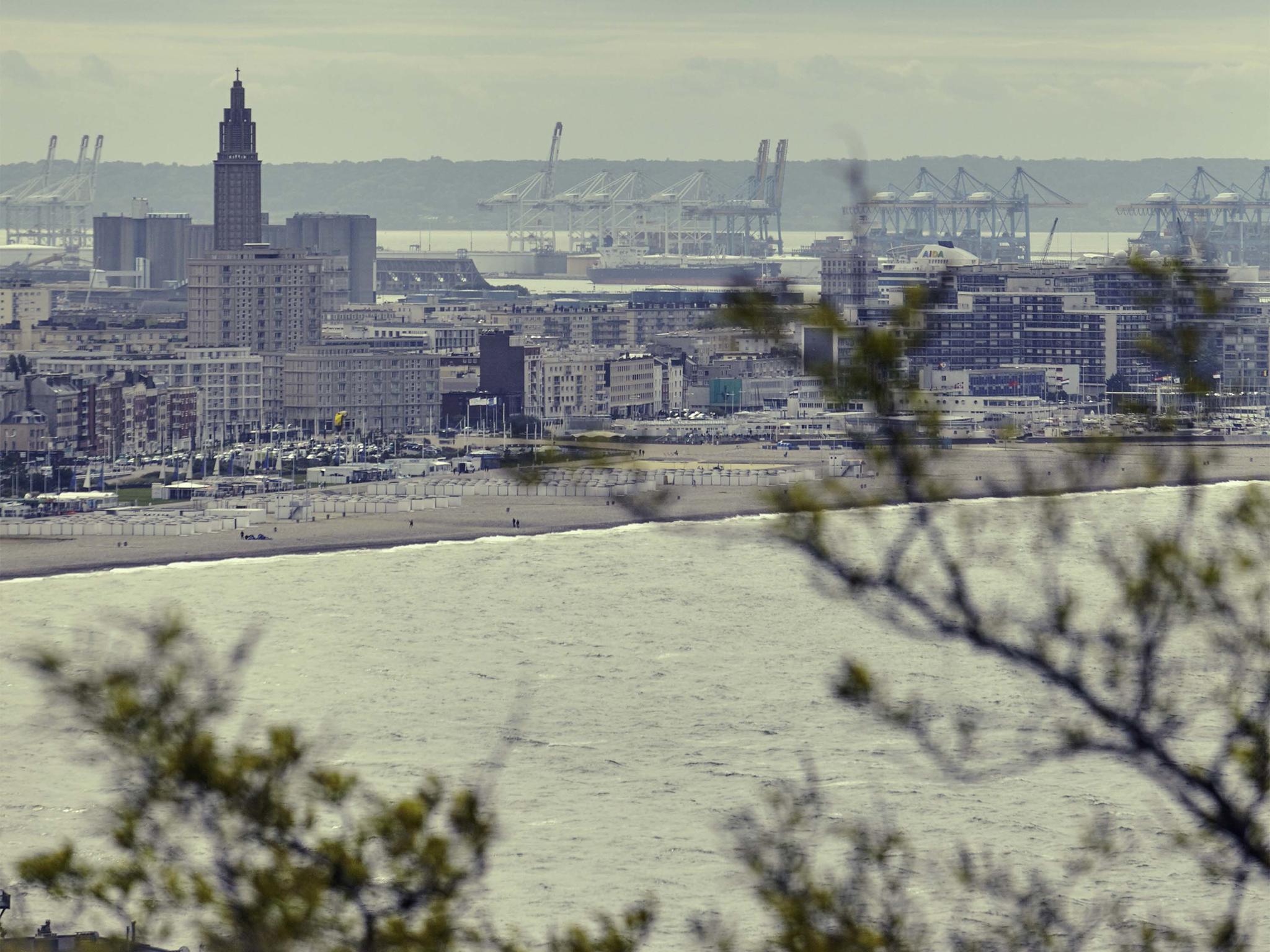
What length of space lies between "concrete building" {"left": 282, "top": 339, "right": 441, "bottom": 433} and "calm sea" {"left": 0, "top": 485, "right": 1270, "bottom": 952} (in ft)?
26.6

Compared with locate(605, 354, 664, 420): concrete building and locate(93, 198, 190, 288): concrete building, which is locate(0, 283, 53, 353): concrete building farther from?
locate(605, 354, 664, 420): concrete building

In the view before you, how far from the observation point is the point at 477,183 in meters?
55.6

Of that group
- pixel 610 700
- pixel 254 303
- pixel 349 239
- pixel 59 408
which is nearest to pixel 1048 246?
pixel 349 239

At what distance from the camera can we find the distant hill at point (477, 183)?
151ft

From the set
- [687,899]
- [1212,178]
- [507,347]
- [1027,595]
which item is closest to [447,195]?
[1212,178]

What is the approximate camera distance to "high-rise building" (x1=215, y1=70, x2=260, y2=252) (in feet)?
95.8

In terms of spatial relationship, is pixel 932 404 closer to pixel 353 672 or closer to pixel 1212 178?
pixel 353 672

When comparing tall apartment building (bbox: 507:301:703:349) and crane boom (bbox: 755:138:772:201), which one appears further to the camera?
crane boom (bbox: 755:138:772:201)

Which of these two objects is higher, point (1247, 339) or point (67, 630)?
point (1247, 339)

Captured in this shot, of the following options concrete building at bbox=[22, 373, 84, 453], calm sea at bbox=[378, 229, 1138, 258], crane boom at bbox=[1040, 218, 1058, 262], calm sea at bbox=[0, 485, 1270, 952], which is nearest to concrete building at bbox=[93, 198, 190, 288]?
calm sea at bbox=[378, 229, 1138, 258]

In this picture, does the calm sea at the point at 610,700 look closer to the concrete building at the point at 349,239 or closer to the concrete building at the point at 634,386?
the concrete building at the point at 634,386

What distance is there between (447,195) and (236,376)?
112 ft

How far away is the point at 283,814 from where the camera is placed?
2.16 meters

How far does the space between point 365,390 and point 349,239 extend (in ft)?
50.5
